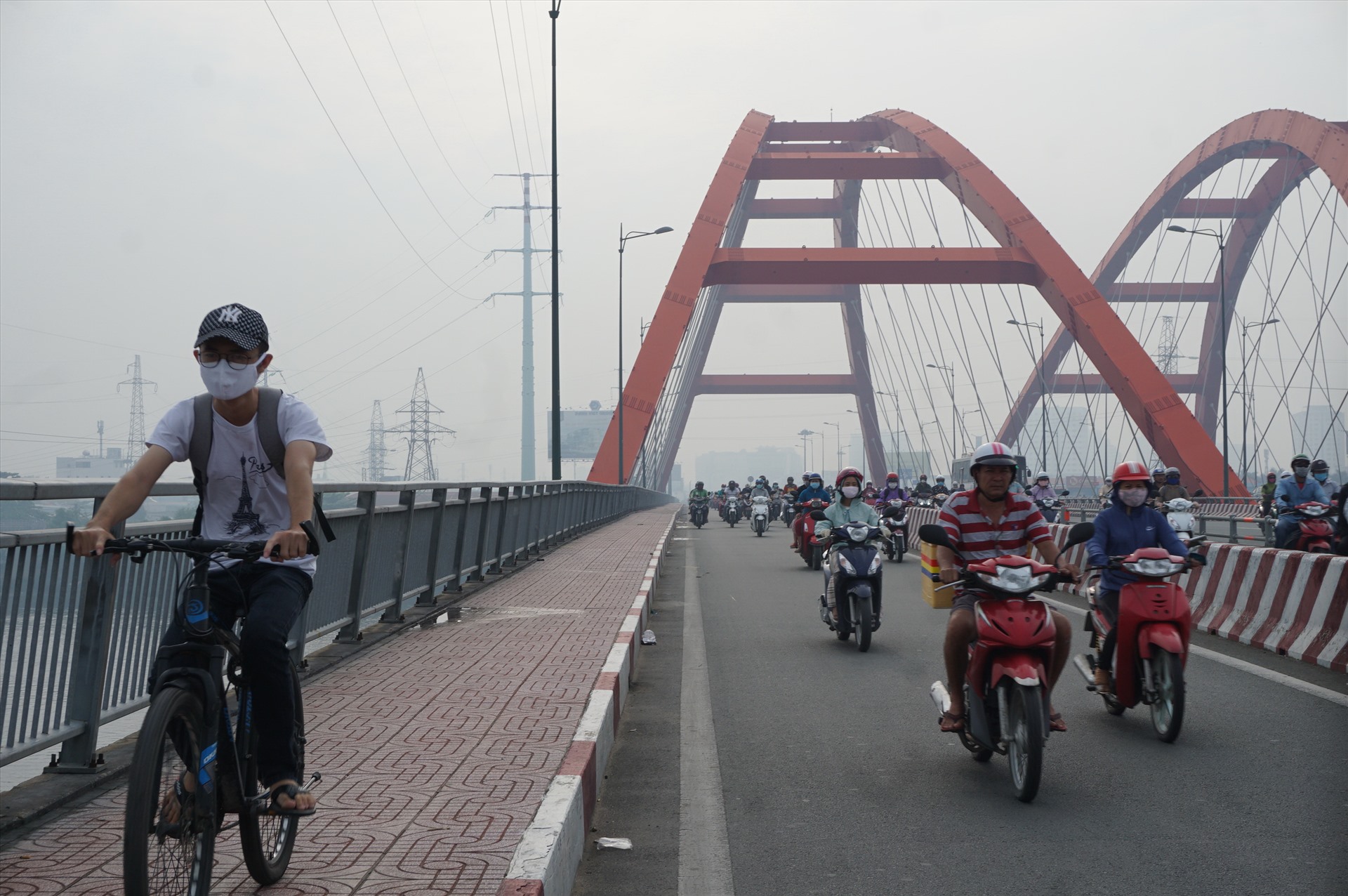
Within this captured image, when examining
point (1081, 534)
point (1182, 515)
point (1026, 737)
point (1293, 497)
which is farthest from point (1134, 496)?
point (1182, 515)

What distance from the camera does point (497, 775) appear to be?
521cm

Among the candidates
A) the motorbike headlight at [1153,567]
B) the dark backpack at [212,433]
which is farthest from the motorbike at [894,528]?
the dark backpack at [212,433]

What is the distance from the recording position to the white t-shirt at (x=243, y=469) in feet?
12.5

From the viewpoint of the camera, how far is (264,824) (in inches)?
152

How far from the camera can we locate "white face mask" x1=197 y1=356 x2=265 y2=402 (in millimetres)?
3684

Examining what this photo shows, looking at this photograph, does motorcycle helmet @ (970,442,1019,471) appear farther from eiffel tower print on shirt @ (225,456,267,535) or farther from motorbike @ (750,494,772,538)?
motorbike @ (750,494,772,538)

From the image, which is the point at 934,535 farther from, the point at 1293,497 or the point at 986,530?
the point at 1293,497

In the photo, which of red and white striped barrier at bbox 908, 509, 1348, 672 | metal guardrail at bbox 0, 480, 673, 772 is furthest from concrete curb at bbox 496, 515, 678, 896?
red and white striped barrier at bbox 908, 509, 1348, 672

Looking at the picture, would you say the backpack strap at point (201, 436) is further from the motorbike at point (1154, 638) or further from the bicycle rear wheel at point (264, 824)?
the motorbike at point (1154, 638)

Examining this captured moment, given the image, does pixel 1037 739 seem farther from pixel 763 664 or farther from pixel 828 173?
pixel 828 173

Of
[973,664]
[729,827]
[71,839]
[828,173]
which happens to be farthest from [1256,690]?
[828,173]

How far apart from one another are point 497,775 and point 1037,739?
208cm

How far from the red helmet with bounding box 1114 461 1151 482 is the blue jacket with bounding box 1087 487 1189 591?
0.35 ft

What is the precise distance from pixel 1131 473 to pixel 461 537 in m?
7.13
